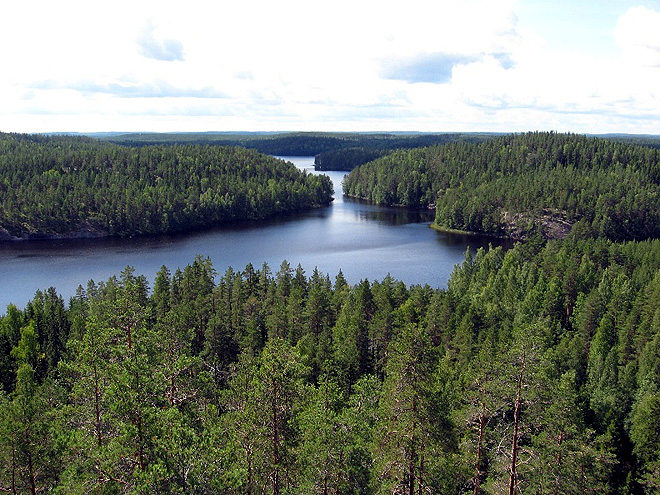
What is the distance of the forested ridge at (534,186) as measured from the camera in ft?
426

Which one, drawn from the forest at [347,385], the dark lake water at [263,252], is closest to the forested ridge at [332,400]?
the forest at [347,385]

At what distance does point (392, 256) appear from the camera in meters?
102

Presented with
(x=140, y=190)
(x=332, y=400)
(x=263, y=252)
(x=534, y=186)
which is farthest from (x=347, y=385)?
(x=140, y=190)

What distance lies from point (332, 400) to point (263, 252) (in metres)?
81.2

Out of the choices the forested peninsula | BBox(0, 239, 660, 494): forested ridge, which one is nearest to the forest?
BBox(0, 239, 660, 494): forested ridge

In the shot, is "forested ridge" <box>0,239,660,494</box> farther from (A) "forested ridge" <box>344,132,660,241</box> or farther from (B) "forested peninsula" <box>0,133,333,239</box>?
(B) "forested peninsula" <box>0,133,333,239</box>

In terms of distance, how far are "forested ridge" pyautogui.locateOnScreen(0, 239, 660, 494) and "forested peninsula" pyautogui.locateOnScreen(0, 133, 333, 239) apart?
266 ft

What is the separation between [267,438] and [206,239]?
107 meters

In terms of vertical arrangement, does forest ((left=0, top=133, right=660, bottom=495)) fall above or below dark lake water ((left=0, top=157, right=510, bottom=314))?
above

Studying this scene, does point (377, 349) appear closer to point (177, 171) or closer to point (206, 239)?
point (206, 239)

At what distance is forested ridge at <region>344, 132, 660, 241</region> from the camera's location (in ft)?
426

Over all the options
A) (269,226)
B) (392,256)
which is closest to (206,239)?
(269,226)

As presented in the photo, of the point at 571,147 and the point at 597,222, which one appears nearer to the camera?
the point at 597,222

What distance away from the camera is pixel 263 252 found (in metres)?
107
